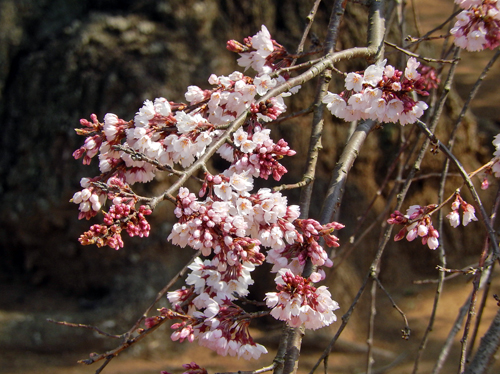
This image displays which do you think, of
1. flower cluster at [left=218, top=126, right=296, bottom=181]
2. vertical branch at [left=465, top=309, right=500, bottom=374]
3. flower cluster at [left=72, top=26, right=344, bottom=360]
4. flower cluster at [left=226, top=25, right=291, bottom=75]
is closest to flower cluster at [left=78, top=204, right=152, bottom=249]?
flower cluster at [left=72, top=26, right=344, bottom=360]

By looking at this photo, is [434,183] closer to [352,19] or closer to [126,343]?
[352,19]

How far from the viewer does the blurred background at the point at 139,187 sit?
3.41 m

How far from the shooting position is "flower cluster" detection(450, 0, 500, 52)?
4.02ft

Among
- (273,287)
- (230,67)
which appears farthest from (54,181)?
(273,287)

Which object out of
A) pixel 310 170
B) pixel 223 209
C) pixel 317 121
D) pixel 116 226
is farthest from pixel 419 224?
pixel 116 226

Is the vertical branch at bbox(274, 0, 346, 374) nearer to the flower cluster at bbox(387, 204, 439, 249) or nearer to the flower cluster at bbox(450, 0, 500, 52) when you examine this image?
the flower cluster at bbox(387, 204, 439, 249)

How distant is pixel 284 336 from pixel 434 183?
336cm

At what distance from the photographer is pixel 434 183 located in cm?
407

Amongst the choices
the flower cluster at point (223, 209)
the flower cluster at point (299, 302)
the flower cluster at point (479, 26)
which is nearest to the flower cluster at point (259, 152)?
the flower cluster at point (223, 209)

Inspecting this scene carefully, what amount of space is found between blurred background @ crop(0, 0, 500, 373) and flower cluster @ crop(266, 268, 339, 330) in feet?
8.10

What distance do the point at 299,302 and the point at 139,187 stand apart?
277 cm

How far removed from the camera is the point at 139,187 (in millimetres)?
3572

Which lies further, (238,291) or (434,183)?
(434,183)

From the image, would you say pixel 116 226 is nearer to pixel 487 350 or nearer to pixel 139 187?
pixel 487 350
